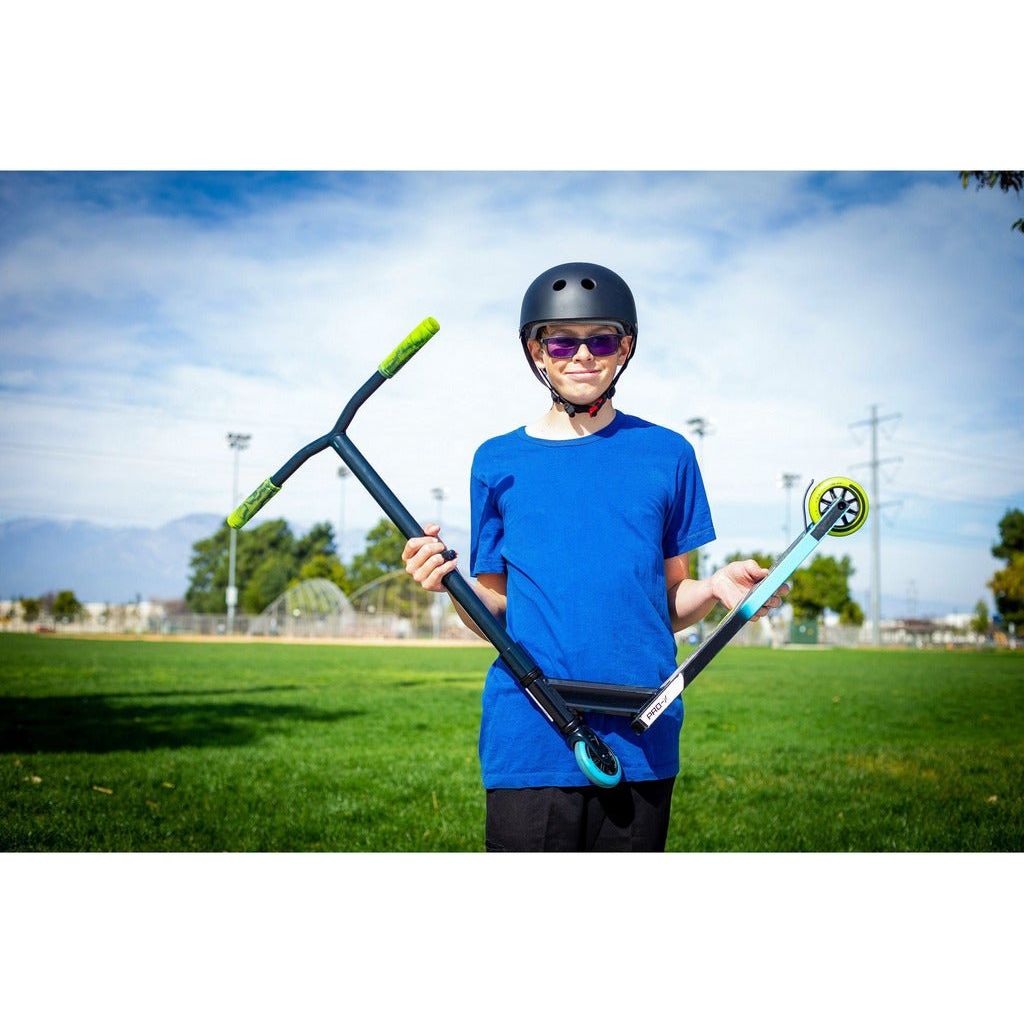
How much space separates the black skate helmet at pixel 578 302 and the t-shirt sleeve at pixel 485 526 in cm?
24

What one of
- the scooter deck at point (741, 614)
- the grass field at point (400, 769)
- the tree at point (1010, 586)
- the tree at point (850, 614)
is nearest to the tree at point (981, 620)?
the tree at point (850, 614)

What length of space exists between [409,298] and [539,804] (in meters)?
5.85

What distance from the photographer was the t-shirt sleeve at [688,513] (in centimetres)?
201

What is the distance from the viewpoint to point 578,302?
83.7 inches

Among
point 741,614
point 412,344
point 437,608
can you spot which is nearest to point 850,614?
point 437,608

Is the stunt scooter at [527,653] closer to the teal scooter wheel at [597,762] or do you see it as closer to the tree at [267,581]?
the teal scooter wheel at [597,762]

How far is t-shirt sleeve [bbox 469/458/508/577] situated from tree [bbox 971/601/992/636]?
134 ft

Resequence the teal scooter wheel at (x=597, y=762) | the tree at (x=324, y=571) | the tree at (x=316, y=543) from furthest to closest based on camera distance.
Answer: the tree at (x=316, y=543) < the tree at (x=324, y=571) < the teal scooter wheel at (x=597, y=762)

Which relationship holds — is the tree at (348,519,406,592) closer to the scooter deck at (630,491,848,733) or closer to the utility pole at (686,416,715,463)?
the utility pole at (686,416,715,463)

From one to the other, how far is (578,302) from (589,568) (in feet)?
1.87

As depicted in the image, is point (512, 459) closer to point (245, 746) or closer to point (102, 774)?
point (102, 774)
